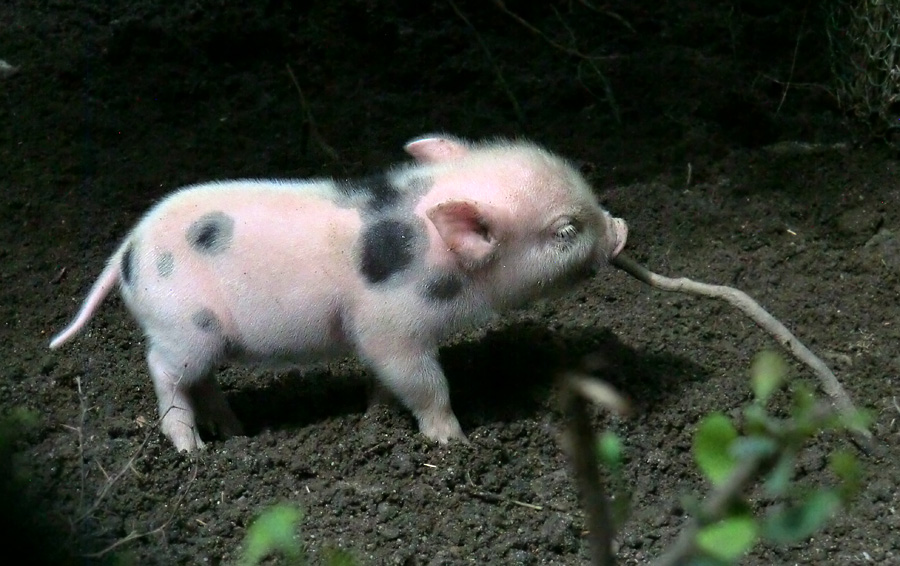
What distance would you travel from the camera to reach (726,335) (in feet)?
15.0

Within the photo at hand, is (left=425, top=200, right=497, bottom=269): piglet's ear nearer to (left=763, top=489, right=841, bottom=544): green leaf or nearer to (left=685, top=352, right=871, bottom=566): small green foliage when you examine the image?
(left=685, top=352, right=871, bottom=566): small green foliage

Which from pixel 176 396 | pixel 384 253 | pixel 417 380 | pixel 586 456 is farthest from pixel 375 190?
pixel 586 456

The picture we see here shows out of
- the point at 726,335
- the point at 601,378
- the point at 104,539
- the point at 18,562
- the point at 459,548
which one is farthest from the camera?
the point at 726,335

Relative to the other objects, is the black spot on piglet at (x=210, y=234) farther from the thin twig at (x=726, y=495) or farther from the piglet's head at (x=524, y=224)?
the thin twig at (x=726, y=495)

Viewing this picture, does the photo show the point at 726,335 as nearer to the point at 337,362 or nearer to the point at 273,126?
the point at 337,362

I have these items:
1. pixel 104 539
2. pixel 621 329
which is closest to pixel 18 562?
pixel 104 539

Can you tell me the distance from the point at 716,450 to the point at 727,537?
0.13m

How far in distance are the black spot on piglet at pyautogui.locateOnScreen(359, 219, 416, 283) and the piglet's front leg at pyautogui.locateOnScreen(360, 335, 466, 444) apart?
0.82 feet

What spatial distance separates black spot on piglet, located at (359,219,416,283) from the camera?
3898mm

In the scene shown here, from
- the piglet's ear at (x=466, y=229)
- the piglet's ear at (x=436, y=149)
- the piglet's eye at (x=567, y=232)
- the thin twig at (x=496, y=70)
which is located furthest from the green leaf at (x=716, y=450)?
the thin twig at (x=496, y=70)

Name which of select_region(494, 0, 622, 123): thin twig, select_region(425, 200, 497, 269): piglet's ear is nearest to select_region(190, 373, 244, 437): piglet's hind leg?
select_region(425, 200, 497, 269): piglet's ear

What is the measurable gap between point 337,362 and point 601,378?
1.21 meters

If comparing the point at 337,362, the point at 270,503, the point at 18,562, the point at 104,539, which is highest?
the point at 18,562

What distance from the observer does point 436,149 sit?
4367mm
